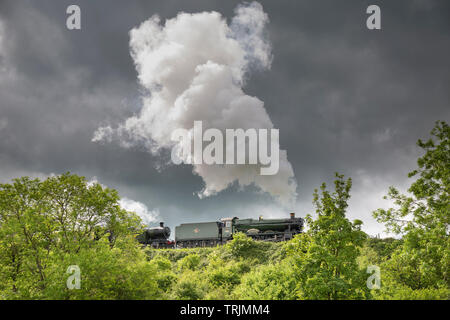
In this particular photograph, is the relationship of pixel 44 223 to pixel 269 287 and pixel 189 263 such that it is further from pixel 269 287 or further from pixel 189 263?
pixel 189 263

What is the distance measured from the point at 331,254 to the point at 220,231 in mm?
35317

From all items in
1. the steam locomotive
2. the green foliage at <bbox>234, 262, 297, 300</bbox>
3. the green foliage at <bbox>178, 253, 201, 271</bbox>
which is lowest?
the green foliage at <bbox>178, 253, 201, 271</bbox>

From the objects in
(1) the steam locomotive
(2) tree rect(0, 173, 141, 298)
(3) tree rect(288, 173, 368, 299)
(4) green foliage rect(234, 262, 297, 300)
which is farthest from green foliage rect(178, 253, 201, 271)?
(3) tree rect(288, 173, 368, 299)

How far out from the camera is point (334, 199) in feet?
60.5

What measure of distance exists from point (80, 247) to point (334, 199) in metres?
16.7

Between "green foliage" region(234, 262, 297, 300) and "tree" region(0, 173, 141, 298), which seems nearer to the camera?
"tree" region(0, 173, 141, 298)

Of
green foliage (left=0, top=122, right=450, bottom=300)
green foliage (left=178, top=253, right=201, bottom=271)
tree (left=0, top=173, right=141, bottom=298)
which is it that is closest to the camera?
green foliage (left=0, top=122, right=450, bottom=300)

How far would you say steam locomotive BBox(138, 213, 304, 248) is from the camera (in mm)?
46688

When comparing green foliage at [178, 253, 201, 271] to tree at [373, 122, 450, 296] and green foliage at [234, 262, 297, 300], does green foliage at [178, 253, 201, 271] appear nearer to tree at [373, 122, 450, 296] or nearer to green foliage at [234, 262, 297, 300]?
green foliage at [234, 262, 297, 300]

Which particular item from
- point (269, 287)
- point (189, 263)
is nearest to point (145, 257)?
point (269, 287)

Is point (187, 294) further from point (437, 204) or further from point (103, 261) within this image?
point (437, 204)

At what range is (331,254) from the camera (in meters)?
16.9

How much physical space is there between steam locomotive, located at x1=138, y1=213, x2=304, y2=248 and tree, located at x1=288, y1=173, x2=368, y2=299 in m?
28.2

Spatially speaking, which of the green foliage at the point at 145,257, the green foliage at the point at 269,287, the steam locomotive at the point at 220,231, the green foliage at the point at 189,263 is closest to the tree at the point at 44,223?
the green foliage at the point at 145,257
